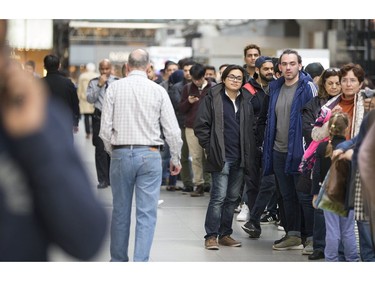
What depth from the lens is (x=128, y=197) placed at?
7859 mm

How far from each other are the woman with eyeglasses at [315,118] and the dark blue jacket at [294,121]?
0.10 meters

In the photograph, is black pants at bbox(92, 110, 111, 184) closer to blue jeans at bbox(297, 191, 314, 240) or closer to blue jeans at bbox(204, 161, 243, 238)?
blue jeans at bbox(204, 161, 243, 238)

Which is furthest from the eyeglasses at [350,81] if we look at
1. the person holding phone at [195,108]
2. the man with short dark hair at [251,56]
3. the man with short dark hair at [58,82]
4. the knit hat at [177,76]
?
the knit hat at [177,76]

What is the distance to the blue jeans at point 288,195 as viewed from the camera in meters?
9.33

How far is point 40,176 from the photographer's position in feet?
7.30

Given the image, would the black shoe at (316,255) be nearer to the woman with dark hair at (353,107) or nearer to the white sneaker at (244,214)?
the woman with dark hair at (353,107)

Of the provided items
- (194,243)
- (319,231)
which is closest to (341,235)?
(319,231)

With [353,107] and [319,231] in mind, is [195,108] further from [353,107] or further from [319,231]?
[353,107]

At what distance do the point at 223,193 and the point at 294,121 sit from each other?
101 centimetres

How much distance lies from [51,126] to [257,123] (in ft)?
25.5
